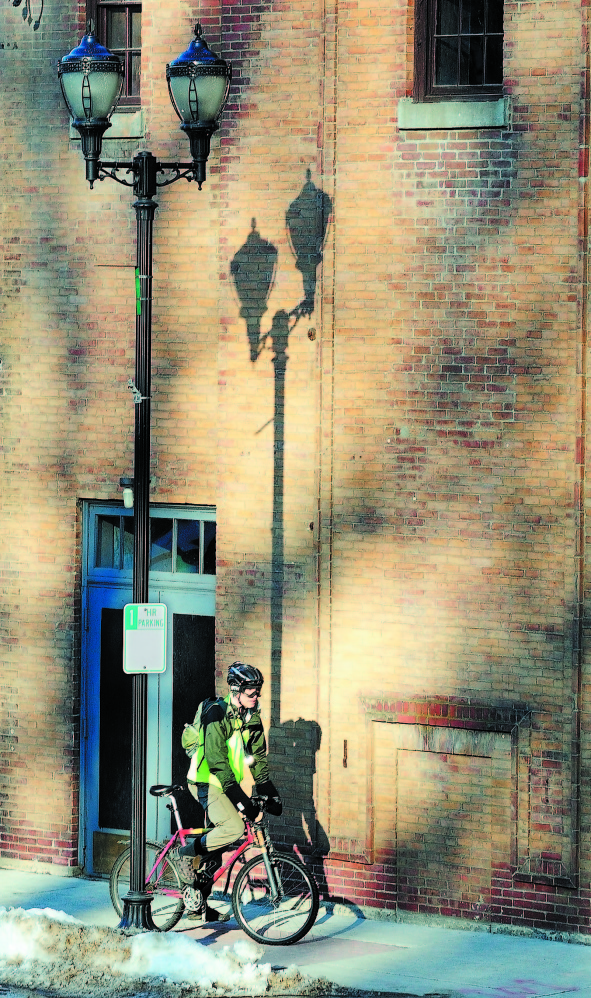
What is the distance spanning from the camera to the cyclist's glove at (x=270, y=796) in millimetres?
11141

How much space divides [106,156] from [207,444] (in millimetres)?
2785

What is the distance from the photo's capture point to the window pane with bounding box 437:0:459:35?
1227 centimetres

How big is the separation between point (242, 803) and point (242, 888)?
0.75m

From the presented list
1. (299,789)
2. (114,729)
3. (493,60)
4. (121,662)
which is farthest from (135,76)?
(299,789)

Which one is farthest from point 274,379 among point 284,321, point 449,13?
point 449,13

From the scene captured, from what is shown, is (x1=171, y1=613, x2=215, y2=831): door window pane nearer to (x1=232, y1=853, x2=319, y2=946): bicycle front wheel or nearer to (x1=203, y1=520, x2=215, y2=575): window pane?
(x1=203, y1=520, x2=215, y2=575): window pane

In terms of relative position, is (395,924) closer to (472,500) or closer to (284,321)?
(472,500)

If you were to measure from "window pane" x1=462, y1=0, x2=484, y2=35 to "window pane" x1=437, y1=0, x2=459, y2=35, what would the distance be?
0.23 feet

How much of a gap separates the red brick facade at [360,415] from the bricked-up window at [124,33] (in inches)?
11.1

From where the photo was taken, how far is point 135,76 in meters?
13.5

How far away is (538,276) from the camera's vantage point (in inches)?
460

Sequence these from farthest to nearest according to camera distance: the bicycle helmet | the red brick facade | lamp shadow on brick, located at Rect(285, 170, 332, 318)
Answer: lamp shadow on brick, located at Rect(285, 170, 332, 318)
the red brick facade
the bicycle helmet

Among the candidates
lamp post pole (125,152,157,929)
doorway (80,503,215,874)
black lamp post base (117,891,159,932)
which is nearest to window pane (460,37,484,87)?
lamp post pole (125,152,157,929)

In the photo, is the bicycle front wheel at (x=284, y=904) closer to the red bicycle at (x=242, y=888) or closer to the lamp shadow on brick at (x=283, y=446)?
the red bicycle at (x=242, y=888)
